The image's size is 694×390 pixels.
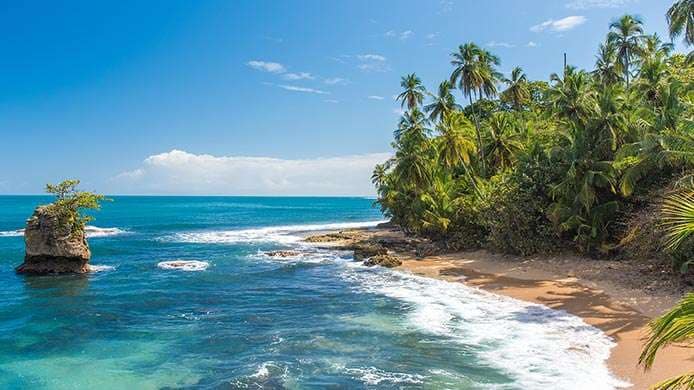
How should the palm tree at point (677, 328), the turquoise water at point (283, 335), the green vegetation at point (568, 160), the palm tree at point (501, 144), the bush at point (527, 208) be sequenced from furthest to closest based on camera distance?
the palm tree at point (501, 144) → the bush at point (527, 208) → the green vegetation at point (568, 160) → the turquoise water at point (283, 335) → the palm tree at point (677, 328)

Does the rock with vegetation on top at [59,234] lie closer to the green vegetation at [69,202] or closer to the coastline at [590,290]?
the green vegetation at [69,202]

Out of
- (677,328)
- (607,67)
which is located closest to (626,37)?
(607,67)

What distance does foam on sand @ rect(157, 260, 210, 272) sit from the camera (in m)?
37.4

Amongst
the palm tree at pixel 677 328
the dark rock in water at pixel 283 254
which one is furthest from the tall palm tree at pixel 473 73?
the palm tree at pixel 677 328

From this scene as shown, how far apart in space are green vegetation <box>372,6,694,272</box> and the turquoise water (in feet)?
21.2

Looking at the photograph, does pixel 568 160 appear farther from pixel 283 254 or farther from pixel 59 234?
pixel 59 234

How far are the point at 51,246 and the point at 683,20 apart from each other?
146 ft

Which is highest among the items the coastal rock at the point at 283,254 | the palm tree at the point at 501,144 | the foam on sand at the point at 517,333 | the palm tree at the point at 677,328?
the palm tree at the point at 501,144

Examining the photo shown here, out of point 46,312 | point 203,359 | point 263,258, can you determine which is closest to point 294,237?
point 263,258

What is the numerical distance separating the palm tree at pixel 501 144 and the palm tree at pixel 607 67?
1427 centimetres

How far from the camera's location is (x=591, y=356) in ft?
50.4

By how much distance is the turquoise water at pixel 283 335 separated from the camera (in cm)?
1462

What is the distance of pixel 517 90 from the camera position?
59.1 m

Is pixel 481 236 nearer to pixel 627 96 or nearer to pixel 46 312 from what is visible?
pixel 627 96
